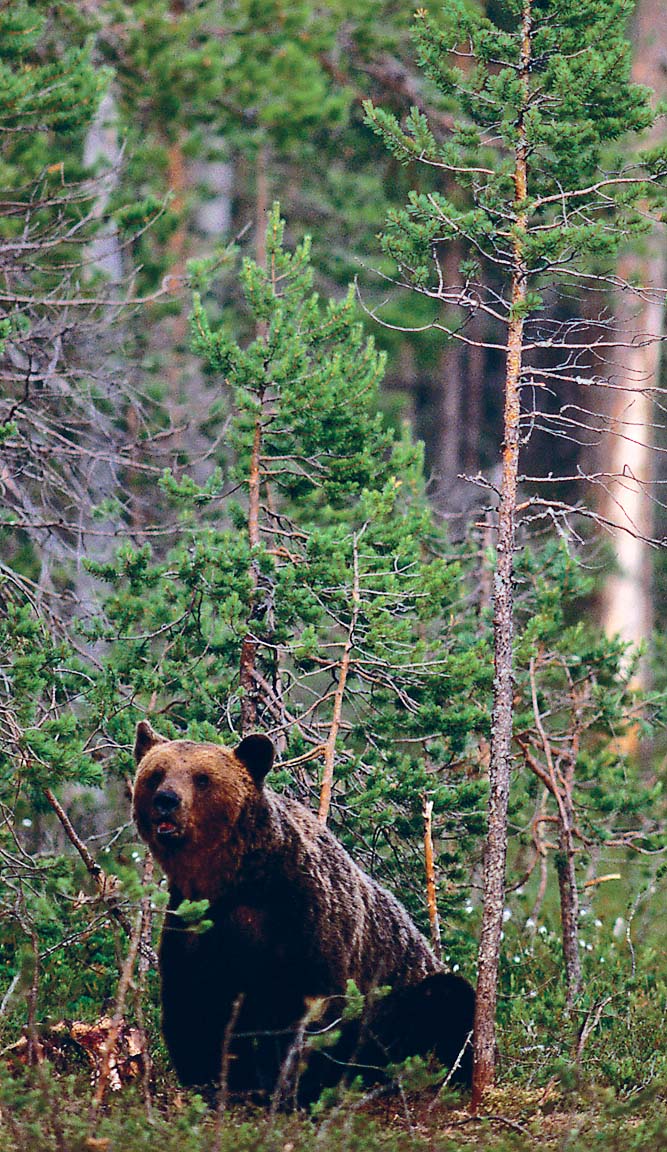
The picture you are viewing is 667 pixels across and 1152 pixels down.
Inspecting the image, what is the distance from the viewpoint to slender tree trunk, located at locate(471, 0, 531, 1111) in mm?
7203

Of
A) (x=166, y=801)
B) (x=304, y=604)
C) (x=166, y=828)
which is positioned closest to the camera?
(x=166, y=801)

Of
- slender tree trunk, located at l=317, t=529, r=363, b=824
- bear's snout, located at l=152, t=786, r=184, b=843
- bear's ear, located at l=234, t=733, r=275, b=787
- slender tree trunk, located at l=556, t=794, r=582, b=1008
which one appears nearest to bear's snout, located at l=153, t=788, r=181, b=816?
bear's snout, located at l=152, t=786, r=184, b=843

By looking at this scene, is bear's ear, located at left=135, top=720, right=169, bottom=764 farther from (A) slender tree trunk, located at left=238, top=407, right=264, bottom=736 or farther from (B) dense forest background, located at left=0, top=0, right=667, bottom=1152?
(A) slender tree trunk, located at left=238, top=407, right=264, bottom=736

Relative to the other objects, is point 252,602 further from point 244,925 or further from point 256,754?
point 244,925

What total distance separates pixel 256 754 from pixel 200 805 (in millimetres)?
390

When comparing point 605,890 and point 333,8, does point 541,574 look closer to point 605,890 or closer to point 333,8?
point 605,890

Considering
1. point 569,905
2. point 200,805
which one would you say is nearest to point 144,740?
point 200,805

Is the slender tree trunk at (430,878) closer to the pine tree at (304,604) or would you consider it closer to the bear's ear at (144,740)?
the pine tree at (304,604)

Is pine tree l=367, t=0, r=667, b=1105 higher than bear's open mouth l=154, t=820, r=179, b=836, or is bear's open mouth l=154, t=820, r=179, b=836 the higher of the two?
pine tree l=367, t=0, r=667, b=1105

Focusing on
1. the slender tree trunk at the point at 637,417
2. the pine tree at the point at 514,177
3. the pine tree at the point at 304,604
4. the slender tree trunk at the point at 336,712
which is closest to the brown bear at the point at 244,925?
the slender tree trunk at the point at 336,712

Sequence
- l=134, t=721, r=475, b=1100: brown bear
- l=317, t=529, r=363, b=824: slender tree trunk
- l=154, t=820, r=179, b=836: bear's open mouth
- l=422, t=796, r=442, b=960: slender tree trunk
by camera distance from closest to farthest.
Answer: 1. l=154, t=820, r=179, b=836: bear's open mouth
2. l=134, t=721, r=475, b=1100: brown bear
3. l=317, t=529, r=363, b=824: slender tree trunk
4. l=422, t=796, r=442, b=960: slender tree trunk

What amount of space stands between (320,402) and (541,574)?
280 centimetres

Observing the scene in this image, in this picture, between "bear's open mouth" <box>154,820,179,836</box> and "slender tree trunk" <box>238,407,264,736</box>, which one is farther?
"slender tree trunk" <box>238,407,264,736</box>

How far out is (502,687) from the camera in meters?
7.38
